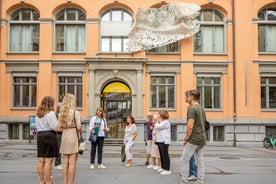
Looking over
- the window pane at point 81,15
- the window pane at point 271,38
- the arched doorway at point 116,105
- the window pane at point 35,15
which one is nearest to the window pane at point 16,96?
the window pane at point 35,15

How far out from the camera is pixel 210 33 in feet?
90.0

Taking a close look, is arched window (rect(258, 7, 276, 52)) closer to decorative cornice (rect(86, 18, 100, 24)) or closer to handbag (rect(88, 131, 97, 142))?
decorative cornice (rect(86, 18, 100, 24))

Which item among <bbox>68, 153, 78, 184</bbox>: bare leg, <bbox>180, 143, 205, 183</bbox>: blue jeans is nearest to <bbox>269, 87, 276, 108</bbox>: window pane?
<bbox>180, 143, 205, 183</bbox>: blue jeans

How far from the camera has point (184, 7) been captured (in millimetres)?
26234

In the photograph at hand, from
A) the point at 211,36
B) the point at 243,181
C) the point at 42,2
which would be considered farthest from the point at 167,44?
the point at 243,181

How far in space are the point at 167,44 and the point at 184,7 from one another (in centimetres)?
273

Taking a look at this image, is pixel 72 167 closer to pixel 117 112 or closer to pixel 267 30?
pixel 117 112

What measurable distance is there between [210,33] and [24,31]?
43.0 ft

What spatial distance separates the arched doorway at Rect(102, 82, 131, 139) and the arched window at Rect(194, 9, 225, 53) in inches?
237

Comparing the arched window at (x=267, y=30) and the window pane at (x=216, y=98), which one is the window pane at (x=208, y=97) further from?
the arched window at (x=267, y=30)

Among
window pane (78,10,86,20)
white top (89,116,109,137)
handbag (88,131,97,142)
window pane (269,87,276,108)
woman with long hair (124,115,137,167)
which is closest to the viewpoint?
handbag (88,131,97,142)

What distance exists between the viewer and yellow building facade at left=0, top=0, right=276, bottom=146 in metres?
26.0

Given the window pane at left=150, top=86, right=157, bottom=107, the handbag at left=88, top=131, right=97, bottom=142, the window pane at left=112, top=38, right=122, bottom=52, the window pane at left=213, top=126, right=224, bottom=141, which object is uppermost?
the window pane at left=112, top=38, right=122, bottom=52

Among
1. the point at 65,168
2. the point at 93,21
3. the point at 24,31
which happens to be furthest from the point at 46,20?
the point at 65,168
